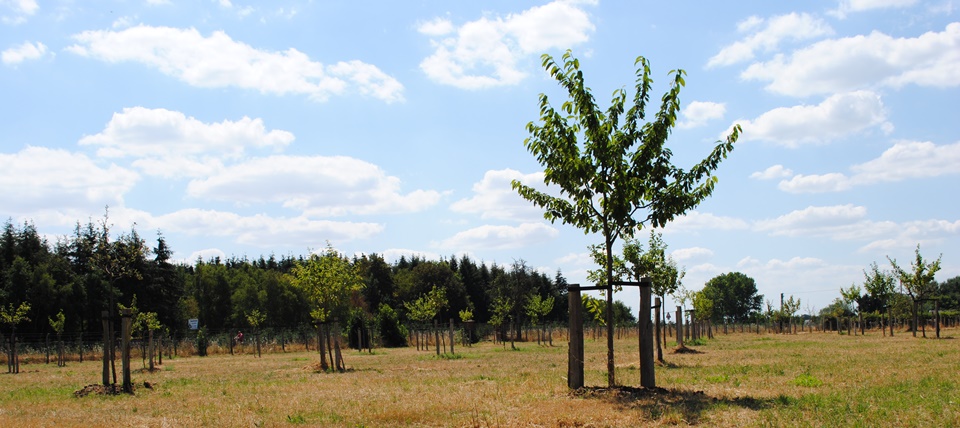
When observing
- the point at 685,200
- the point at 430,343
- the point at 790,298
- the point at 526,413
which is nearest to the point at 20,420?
the point at 526,413

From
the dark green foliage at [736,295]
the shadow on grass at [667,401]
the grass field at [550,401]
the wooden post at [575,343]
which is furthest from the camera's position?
the dark green foliage at [736,295]

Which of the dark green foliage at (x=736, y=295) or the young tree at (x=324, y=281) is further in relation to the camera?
the dark green foliage at (x=736, y=295)

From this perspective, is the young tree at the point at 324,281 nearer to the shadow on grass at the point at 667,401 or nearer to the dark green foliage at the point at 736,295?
the shadow on grass at the point at 667,401

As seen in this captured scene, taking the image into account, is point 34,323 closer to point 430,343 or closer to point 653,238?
point 430,343

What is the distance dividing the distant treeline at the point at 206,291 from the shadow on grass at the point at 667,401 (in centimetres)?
2993

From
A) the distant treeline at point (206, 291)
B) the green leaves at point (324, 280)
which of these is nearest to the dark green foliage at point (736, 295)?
the distant treeline at point (206, 291)

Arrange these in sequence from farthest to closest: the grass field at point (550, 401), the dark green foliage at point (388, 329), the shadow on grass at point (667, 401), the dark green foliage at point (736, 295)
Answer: the dark green foliage at point (736, 295) < the dark green foliage at point (388, 329) < the shadow on grass at point (667, 401) < the grass field at point (550, 401)

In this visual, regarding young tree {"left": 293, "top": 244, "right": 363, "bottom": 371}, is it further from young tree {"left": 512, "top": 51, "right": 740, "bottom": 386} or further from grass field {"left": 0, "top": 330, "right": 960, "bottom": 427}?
young tree {"left": 512, "top": 51, "right": 740, "bottom": 386}

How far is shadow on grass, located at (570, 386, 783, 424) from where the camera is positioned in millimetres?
9766

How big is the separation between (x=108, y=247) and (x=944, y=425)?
60.9ft

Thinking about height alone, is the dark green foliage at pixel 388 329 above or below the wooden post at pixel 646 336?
below

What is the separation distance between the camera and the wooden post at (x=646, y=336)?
1182cm

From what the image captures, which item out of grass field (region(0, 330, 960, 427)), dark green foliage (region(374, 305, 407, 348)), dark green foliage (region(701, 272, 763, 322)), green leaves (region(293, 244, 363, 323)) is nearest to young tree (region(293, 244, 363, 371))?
green leaves (region(293, 244, 363, 323))

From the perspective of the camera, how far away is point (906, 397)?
10.7 metres
